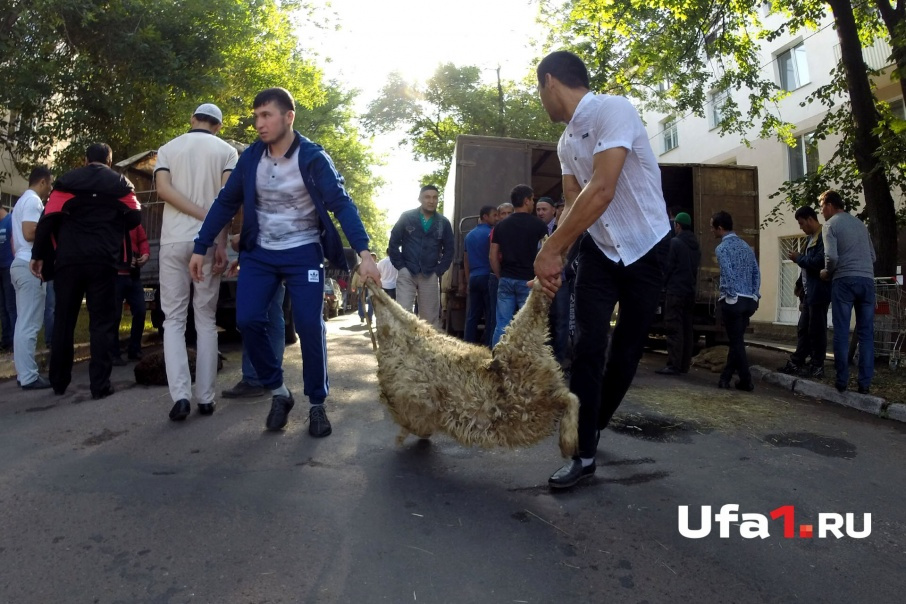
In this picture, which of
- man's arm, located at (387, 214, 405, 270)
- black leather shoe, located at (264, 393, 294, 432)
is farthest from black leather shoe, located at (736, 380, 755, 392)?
black leather shoe, located at (264, 393, 294, 432)

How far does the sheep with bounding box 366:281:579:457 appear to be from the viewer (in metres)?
3.16

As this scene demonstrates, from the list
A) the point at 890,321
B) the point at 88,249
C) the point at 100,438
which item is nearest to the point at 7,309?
the point at 88,249

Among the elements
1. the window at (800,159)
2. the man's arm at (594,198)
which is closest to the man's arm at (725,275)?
the man's arm at (594,198)

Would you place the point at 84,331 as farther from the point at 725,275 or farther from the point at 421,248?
the point at 725,275

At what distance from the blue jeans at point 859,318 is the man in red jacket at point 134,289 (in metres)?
6.83

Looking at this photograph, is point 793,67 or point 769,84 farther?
point 793,67

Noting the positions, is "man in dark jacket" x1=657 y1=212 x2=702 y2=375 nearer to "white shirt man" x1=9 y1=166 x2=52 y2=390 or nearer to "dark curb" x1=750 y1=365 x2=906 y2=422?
"dark curb" x1=750 y1=365 x2=906 y2=422

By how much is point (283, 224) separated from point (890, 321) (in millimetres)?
7894

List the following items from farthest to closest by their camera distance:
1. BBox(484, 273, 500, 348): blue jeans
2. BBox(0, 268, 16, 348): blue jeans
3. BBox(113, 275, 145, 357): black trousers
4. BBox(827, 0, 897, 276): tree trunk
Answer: BBox(827, 0, 897, 276): tree trunk
BBox(0, 268, 16, 348): blue jeans
BBox(113, 275, 145, 357): black trousers
BBox(484, 273, 500, 348): blue jeans

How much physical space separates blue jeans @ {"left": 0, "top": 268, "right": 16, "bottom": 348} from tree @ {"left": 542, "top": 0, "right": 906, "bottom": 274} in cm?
930

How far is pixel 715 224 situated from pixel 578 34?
6.35 metres

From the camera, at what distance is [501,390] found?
10.5 feet

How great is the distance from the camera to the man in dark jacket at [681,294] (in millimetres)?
8031

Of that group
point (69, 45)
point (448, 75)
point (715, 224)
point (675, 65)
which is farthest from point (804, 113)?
point (69, 45)
